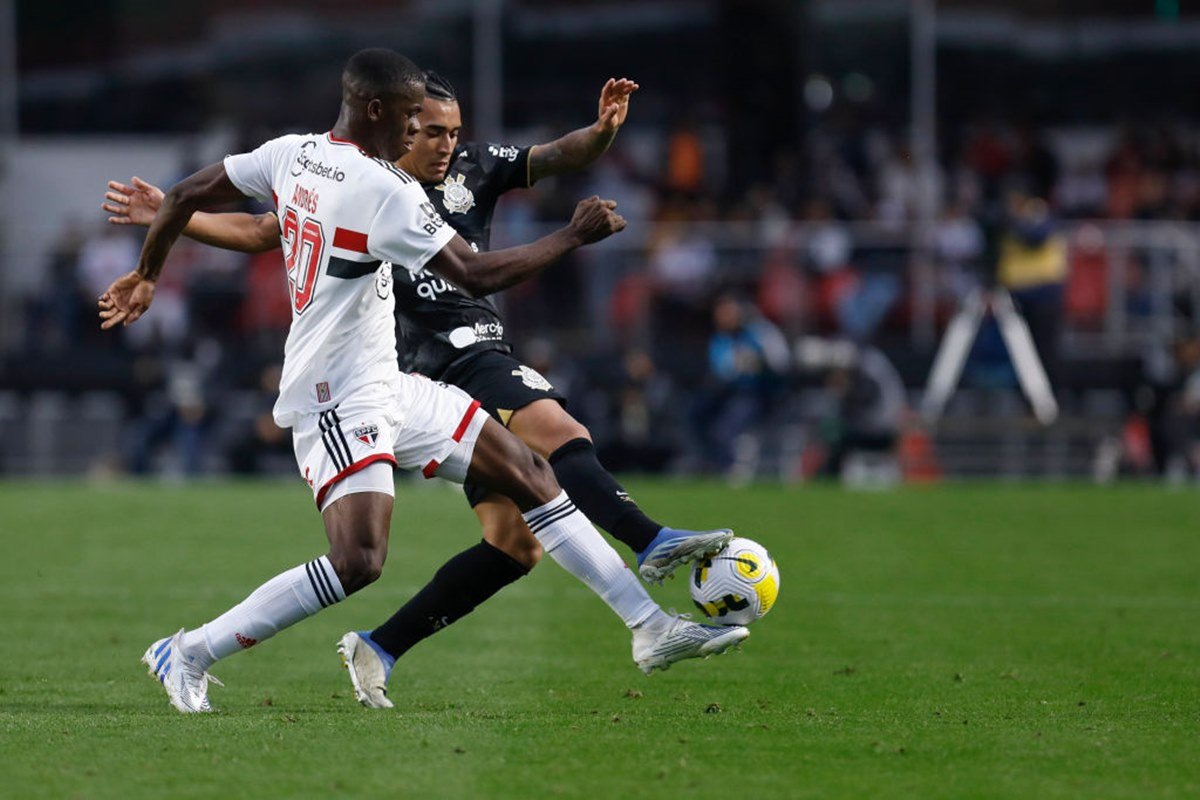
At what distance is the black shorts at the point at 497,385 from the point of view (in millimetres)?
8109

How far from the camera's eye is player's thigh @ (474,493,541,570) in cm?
802

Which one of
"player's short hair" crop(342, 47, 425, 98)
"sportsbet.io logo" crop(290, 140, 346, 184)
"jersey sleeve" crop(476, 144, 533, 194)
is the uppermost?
"player's short hair" crop(342, 47, 425, 98)

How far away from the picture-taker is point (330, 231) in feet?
23.4

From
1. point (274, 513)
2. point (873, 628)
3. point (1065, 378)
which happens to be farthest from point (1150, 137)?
point (873, 628)

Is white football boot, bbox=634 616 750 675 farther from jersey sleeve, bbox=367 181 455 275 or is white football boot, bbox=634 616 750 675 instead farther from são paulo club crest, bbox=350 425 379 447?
jersey sleeve, bbox=367 181 455 275

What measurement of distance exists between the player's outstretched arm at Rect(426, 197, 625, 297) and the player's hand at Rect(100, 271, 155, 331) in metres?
1.28

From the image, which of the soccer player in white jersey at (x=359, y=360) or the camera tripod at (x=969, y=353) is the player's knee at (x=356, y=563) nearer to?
the soccer player in white jersey at (x=359, y=360)

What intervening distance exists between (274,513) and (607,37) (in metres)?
13.0

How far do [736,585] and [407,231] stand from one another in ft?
6.30

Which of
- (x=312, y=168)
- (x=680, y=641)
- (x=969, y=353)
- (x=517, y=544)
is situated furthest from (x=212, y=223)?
(x=969, y=353)

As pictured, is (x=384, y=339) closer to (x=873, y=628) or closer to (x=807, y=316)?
(x=873, y=628)

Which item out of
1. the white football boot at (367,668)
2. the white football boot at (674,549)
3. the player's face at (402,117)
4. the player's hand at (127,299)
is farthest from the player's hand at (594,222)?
the white football boot at (367,668)

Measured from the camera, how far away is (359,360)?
7309 millimetres

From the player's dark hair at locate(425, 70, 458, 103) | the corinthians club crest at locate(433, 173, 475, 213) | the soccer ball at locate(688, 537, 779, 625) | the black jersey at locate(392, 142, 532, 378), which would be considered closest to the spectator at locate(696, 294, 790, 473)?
the black jersey at locate(392, 142, 532, 378)
